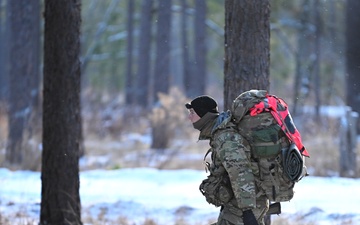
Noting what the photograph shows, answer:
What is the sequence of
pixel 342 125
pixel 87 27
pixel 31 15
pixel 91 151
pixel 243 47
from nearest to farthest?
1. pixel 243 47
2. pixel 342 125
3. pixel 31 15
4. pixel 91 151
5. pixel 87 27

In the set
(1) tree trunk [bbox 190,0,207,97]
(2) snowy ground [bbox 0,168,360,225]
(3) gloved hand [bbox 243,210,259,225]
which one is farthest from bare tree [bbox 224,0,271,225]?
(1) tree trunk [bbox 190,0,207,97]

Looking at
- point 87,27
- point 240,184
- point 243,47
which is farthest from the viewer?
point 87,27

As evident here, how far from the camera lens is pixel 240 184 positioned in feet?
15.5

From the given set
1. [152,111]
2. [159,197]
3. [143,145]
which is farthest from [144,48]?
[159,197]

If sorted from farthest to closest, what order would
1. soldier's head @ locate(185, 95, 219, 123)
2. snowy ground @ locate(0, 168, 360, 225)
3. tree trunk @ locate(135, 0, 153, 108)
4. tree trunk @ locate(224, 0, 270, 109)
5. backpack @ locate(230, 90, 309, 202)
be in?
tree trunk @ locate(135, 0, 153, 108) → snowy ground @ locate(0, 168, 360, 225) → tree trunk @ locate(224, 0, 270, 109) → soldier's head @ locate(185, 95, 219, 123) → backpack @ locate(230, 90, 309, 202)

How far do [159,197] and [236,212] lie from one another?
548 centimetres

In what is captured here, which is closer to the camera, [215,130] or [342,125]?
[215,130]

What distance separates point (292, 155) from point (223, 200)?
54 cm

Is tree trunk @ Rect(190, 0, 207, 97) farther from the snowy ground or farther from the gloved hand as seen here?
the gloved hand

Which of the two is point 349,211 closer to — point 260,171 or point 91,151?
point 260,171

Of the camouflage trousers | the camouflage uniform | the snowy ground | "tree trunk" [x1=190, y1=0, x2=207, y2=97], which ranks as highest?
"tree trunk" [x1=190, y1=0, x2=207, y2=97]

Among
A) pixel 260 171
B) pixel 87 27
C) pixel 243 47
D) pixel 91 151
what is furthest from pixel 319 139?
pixel 87 27

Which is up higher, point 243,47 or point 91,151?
point 243,47

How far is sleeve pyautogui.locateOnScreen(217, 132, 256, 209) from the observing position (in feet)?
15.4
